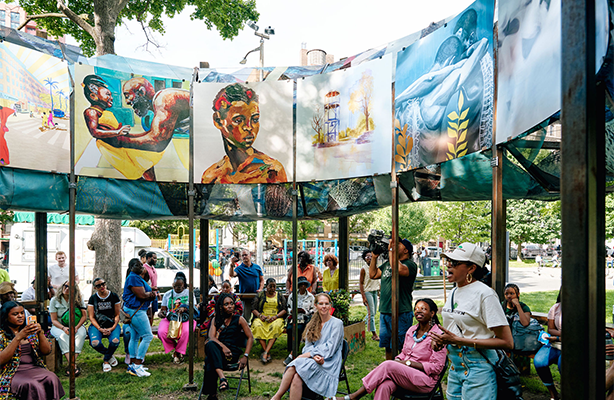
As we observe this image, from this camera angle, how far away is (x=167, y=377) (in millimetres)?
6051

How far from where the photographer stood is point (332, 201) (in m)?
6.32

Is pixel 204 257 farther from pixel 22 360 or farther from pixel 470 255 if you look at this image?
pixel 470 255

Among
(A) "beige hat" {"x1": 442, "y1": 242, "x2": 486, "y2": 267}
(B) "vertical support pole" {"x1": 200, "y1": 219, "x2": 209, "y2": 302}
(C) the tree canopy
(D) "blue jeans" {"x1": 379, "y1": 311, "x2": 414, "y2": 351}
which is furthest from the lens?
(C) the tree canopy

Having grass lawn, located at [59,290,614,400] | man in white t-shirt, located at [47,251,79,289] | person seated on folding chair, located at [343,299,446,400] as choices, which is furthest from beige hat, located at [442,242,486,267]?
man in white t-shirt, located at [47,251,79,289]

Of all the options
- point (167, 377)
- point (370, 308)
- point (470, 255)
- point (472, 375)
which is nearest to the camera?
point (472, 375)

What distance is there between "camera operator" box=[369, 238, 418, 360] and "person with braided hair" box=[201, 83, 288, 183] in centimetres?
201

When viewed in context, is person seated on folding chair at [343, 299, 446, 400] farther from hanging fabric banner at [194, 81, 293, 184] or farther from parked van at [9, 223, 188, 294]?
parked van at [9, 223, 188, 294]

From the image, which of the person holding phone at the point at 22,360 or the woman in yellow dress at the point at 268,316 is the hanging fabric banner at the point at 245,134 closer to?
the woman in yellow dress at the point at 268,316

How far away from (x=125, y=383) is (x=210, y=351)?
62.2 inches

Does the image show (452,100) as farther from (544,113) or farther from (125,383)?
(125,383)

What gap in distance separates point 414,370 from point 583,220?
110 inches

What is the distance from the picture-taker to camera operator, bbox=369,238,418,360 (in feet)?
16.8

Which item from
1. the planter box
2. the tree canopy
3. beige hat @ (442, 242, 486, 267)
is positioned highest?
the tree canopy

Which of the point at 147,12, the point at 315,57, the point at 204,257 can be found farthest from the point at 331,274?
the point at 315,57
